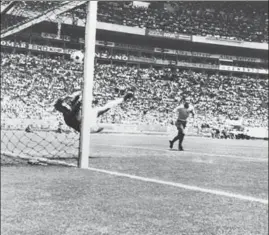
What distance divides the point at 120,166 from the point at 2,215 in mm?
2712

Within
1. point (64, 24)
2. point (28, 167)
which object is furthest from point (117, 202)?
point (28, 167)

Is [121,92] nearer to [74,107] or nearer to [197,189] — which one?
[74,107]

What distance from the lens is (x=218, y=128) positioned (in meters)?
2.66

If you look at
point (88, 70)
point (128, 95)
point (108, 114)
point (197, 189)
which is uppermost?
point (88, 70)

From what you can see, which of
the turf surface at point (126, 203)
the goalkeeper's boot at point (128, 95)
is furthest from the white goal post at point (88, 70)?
the turf surface at point (126, 203)

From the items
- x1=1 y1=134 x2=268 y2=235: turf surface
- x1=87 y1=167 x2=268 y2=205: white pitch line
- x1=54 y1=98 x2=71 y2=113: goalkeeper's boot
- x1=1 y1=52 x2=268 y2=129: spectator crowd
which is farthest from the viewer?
x1=87 y1=167 x2=268 y2=205: white pitch line

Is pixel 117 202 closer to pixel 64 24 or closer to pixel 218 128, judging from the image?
pixel 218 128

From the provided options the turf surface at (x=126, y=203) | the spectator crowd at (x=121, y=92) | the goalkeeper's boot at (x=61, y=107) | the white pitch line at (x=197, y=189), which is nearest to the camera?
the goalkeeper's boot at (x=61, y=107)

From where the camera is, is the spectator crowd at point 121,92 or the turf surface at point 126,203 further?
the turf surface at point 126,203

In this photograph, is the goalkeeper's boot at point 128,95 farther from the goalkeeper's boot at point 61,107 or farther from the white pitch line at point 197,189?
the white pitch line at point 197,189

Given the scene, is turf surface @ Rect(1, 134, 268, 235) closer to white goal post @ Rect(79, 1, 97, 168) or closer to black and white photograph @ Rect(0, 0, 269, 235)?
black and white photograph @ Rect(0, 0, 269, 235)

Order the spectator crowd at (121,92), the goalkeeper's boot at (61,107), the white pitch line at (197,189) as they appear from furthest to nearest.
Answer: the white pitch line at (197,189)
the spectator crowd at (121,92)
the goalkeeper's boot at (61,107)

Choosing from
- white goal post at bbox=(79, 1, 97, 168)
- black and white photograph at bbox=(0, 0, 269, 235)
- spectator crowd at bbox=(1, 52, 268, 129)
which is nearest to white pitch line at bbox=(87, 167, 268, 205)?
black and white photograph at bbox=(0, 0, 269, 235)

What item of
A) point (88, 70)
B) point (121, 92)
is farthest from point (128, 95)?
point (88, 70)
